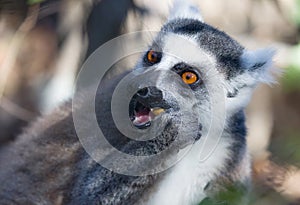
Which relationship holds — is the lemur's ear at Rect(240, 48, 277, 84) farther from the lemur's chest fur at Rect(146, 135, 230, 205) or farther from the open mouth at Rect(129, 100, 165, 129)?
the open mouth at Rect(129, 100, 165, 129)

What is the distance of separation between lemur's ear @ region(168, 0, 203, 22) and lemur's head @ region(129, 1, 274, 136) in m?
0.17

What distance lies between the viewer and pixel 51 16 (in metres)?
5.00

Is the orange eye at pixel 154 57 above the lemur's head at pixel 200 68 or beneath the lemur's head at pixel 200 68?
above

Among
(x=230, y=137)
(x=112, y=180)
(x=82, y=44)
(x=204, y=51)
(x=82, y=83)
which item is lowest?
(x=230, y=137)

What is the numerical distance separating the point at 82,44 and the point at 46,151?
163 cm

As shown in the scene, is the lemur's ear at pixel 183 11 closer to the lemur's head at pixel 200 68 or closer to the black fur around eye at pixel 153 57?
the lemur's head at pixel 200 68

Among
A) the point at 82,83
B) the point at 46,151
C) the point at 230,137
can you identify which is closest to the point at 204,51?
the point at 230,137

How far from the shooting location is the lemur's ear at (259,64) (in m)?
2.96

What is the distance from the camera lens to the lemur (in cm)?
272

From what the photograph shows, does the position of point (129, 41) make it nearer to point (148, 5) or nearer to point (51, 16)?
point (148, 5)

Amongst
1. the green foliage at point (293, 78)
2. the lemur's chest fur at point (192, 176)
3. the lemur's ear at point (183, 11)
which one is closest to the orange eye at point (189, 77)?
the lemur's chest fur at point (192, 176)

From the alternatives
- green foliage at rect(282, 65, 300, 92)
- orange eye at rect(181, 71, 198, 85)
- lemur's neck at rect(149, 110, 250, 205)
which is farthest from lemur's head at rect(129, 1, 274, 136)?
green foliage at rect(282, 65, 300, 92)

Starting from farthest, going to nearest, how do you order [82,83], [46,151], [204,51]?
[82,83]
[46,151]
[204,51]

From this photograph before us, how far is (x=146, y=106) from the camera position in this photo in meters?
2.63
